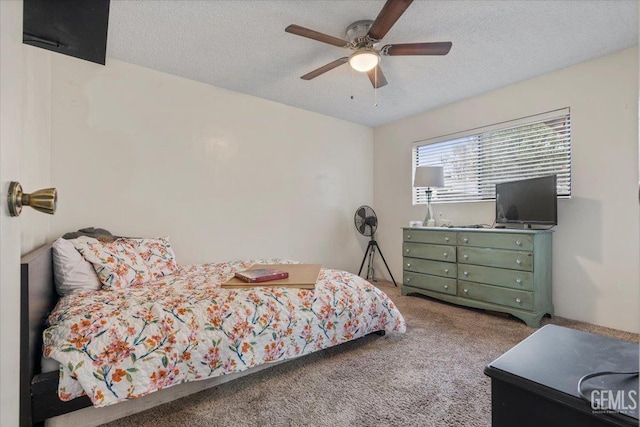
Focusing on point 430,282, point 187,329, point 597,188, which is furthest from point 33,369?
point 597,188

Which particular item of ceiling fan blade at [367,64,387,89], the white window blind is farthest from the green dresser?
ceiling fan blade at [367,64,387,89]

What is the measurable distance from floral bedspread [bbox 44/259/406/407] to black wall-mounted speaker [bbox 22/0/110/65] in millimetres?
1211

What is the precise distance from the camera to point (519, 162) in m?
3.28

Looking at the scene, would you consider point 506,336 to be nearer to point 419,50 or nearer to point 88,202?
point 419,50

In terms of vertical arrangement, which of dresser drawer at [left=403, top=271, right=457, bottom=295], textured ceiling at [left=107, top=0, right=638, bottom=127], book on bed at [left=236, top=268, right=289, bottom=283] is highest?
textured ceiling at [left=107, top=0, right=638, bottom=127]

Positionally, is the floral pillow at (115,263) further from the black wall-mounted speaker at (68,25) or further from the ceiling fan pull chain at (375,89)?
the ceiling fan pull chain at (375,89)

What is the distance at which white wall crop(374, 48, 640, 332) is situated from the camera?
8.45 feet

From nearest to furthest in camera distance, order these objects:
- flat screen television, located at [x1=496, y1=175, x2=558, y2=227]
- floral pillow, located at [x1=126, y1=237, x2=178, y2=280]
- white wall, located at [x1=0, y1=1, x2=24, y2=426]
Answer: white wall, located at [x1=0, y1=1, x2=24, y2=426], floral pillow, located at [x1=126, y1=237, x2=178, y2=280], flat screen television, located at [x1=496, y1=175, x2=558, y2=227]

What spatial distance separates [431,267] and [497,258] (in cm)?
73

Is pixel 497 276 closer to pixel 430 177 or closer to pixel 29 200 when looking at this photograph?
pixel 430 177

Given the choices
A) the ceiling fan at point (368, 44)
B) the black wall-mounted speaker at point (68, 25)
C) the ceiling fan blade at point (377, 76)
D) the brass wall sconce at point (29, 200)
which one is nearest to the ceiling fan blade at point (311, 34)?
the ceiling fan at point (368, 44)

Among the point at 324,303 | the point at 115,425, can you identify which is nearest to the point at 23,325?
the point at 115,425

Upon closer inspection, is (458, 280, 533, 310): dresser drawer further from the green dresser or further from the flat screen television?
the flat screen television

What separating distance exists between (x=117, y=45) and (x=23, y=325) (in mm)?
2325
